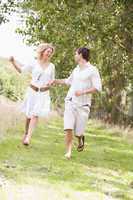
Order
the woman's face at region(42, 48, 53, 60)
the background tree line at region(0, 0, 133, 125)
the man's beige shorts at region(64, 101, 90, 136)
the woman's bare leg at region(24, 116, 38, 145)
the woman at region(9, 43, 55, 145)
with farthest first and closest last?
the background tree line at region(0, 0, 133, 125) → the woman at region(9, 43, 55, 145) → the woman's bare leg at region(24, 116, 38, 145) → the woman's face at region(42, 48, 53, 60) → the man's beige shorts at region(64, 101, 90, 136)

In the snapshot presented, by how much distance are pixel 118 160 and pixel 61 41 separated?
13.6m

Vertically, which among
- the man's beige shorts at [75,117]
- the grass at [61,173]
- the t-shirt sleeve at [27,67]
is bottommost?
the grass at [61,173]

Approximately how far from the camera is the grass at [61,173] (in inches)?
340

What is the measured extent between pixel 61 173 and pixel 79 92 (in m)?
2.57

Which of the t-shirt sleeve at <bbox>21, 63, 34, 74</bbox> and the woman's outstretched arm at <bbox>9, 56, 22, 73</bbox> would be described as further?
the t-shirt sleeve at <bbox>21, 63, 34, 74</bbox>

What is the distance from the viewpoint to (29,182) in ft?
29.6

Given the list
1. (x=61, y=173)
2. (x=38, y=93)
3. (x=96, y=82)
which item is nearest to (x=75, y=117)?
(x=96, y=82)

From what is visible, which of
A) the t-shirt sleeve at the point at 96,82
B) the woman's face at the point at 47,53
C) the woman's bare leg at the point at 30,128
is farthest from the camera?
the woman's bare leg at the point at 30,128

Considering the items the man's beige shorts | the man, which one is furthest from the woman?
the man's beige shorts

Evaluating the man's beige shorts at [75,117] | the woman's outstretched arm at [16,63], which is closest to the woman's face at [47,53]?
the woman's outstretched arm at [16,63]

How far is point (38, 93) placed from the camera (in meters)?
14.1

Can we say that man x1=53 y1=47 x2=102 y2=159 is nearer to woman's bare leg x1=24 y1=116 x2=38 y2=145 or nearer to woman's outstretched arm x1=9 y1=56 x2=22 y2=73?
woman's bare leg x1=24 y1=116 x2=38 y2=145

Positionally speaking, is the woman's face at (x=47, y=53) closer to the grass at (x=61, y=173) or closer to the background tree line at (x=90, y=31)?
the grass at (x=61, y=173)

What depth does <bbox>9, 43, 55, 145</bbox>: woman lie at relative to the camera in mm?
13875
